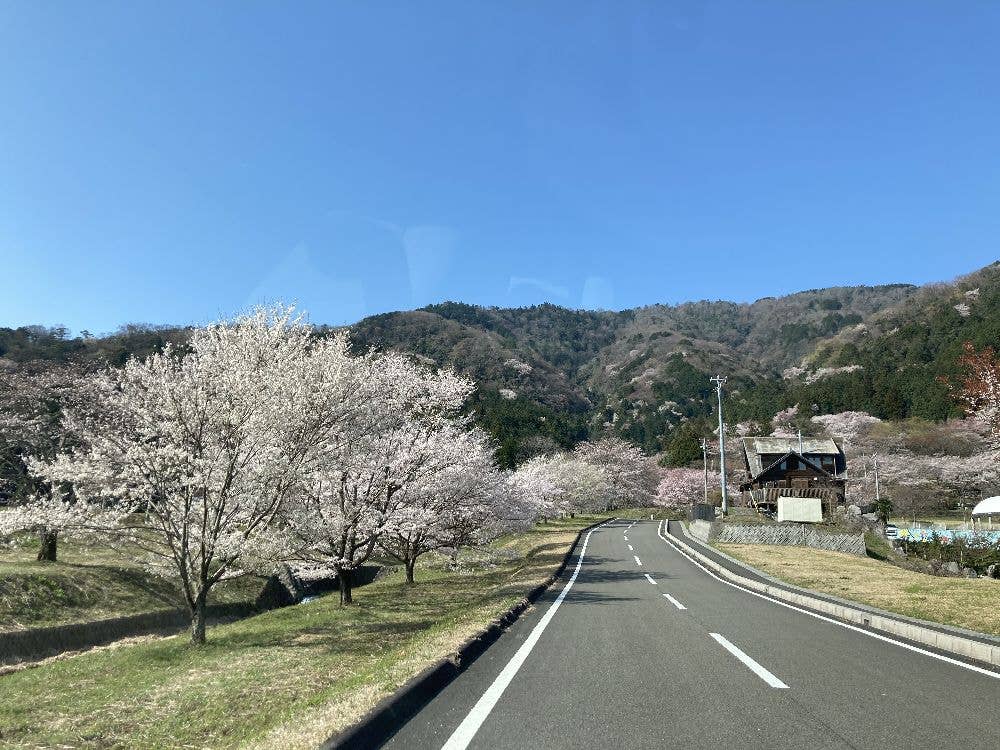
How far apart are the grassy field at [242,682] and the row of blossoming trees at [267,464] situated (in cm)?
183

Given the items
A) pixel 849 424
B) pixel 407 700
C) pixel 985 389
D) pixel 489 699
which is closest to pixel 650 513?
pixel 849 424

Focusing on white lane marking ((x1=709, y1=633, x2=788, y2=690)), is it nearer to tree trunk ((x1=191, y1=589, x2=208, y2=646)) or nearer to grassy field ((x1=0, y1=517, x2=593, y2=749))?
grassy field ((x1=0, y1=517, x2=593, y2=749))

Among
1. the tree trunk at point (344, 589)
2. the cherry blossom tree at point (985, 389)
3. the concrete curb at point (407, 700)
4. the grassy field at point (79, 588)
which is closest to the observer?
the concrete curb at point (407, 700)

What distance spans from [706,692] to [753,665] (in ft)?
5.09

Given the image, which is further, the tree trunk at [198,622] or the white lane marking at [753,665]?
the tree trunk at [198,622]

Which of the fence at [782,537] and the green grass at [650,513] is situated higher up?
the fence at [782,537]

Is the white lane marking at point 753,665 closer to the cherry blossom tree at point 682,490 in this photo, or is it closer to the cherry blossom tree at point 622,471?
Answer: the cherry blossom tree at point 682,490

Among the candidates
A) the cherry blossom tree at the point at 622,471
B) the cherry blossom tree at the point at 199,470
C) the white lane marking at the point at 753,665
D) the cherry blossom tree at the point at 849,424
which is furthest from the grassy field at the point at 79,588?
the cherry blossom tree at the point at 849,424

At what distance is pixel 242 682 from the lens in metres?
9.07

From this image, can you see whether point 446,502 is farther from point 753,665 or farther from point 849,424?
point 849,424

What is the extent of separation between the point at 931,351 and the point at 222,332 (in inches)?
3824

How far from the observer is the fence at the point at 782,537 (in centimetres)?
3197

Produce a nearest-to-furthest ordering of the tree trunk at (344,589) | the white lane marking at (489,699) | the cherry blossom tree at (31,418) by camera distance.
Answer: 1. the white lane marking at (489,699)
2. the tree trunk at (344,589)
3. the cherry blossom tree at (31,418)

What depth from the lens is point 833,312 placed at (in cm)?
17988
